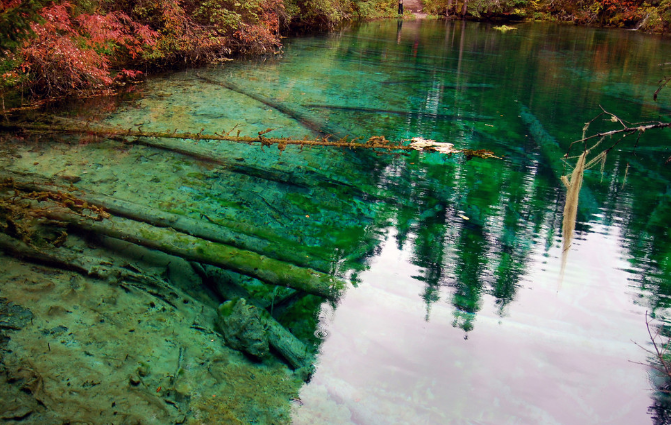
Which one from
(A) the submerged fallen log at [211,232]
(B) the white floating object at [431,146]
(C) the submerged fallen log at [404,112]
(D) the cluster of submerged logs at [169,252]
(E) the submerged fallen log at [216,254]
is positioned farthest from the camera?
(C) the submerged fallen log at [404,112]

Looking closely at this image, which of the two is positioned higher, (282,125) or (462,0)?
(462,0)

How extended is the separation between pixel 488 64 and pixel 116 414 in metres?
16.6

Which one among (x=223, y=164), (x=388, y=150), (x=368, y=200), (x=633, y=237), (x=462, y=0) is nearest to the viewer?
(x=633, y=237)

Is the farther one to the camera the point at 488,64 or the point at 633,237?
the point at 488,64

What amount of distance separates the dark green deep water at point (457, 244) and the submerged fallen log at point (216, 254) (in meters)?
0.22

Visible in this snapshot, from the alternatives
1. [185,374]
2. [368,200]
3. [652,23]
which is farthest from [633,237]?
[652,23]

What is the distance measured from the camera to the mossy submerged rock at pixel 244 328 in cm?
346

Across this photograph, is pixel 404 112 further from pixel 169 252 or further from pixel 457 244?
pixel 169 252

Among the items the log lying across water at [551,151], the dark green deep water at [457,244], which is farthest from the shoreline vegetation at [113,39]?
the log lying across water at [551,151]

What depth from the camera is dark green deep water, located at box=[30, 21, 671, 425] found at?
135 inches

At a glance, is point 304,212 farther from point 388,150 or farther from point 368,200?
point 388,150

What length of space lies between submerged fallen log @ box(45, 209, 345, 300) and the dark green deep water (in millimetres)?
223

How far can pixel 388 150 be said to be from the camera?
7.95 metres

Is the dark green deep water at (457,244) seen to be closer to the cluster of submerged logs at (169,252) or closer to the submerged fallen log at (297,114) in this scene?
the submerged fallen log at (297,114)
